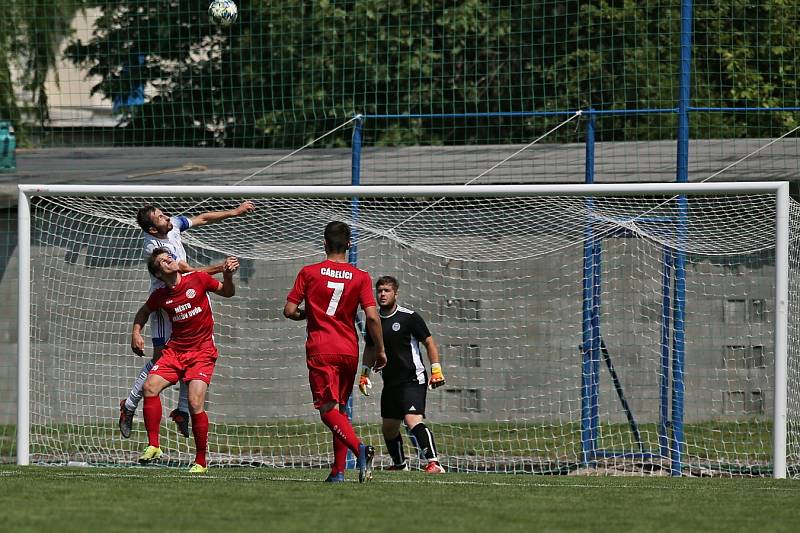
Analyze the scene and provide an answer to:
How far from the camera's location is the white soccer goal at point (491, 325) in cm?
1170

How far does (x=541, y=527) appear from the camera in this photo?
21.9ft

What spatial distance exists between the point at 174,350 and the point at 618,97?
362 inches

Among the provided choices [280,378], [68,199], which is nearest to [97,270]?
[68,199]

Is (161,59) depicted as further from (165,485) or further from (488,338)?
(165,485)

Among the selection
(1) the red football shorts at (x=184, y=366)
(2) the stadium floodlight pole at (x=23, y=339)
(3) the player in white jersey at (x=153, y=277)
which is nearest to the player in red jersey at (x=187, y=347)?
(1) the red football shorts at (x=184, y=366)

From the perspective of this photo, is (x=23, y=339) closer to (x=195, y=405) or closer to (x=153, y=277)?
(x=153, y=277)

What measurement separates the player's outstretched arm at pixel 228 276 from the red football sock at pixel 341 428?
124 cm

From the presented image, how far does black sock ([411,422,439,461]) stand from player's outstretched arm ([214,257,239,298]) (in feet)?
7.56

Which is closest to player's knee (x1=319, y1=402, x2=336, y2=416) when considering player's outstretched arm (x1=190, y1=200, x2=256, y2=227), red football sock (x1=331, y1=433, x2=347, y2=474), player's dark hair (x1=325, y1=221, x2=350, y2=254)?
red football sock (x1=331, y1=433, x2=347, y2=474)

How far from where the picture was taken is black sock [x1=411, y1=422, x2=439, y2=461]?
10.8 m

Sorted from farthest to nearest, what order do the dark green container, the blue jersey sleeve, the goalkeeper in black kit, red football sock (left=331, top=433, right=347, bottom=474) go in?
the dark green container < the goalkeeper in black kit < the blue jersey sleeve < red football sock (left=331, top=433, right=347, bottom=474)

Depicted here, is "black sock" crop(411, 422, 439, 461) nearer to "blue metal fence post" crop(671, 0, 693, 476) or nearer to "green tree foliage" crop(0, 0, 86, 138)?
"blue metal fence post" crop(671, 0, 693, 476)

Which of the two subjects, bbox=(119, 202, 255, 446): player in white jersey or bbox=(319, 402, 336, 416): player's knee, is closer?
bbox=(319, 402, 336, 416): player's knee

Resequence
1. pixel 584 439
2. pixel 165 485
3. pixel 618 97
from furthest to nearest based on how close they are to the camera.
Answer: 1. pixel 618 97
2. pixel 584 439
3. pixel 165 485
